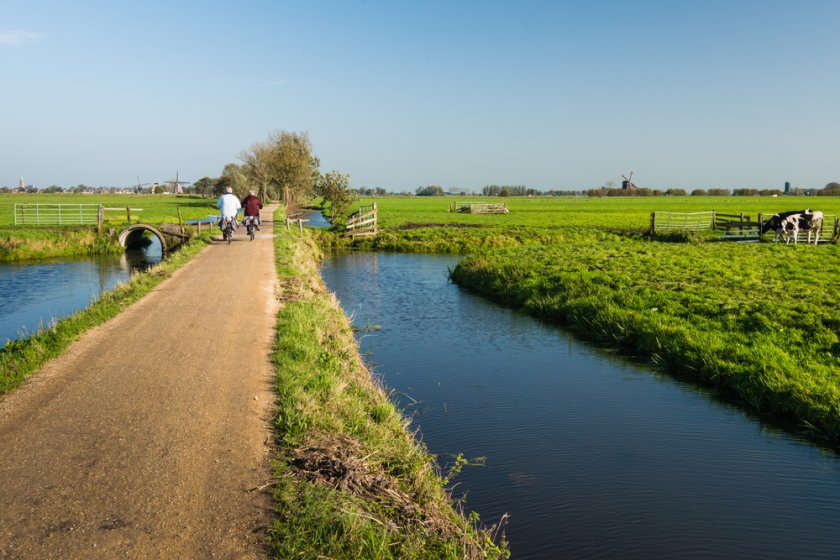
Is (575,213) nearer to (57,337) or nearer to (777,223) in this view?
(777,223)

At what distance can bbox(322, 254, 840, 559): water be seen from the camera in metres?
6.57

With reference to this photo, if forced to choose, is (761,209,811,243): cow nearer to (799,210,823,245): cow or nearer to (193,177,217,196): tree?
(799,210,823,245): cow

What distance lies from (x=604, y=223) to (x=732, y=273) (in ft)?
110

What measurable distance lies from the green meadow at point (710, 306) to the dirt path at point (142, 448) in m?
8.31

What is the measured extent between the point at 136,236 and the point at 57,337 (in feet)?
106

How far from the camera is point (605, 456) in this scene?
27.9 ft

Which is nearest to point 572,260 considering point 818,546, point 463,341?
point 463,341

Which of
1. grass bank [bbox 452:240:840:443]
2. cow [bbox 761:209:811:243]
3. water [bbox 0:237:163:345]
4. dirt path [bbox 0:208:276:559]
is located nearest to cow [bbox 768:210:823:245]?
cow [bbox 761:209:811:243]

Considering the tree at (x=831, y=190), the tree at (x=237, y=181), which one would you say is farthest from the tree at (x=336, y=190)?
the tree at (x=831, y=190)

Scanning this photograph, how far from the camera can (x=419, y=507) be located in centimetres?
548

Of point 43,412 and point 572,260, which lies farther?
point 572,260

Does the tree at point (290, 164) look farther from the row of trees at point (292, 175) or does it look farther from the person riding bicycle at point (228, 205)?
the person riding bicycle at point (228, 205)

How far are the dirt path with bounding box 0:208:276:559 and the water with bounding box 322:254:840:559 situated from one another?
2802mm

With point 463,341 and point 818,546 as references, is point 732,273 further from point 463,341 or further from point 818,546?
point 818,546
